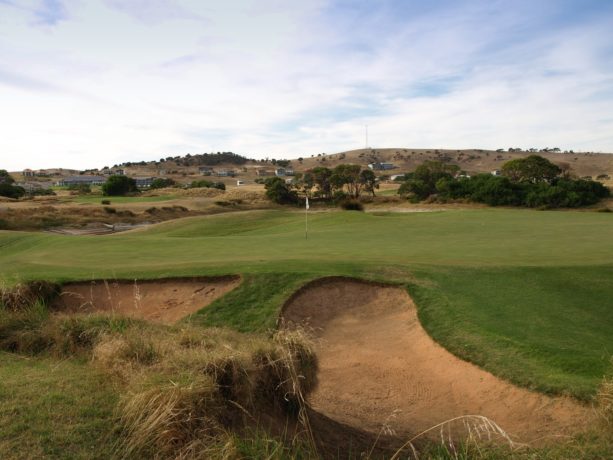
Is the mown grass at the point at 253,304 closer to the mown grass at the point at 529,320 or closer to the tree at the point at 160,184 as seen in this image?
the mown grass at the point at 529,320

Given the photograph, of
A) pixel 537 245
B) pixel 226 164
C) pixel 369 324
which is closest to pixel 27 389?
pixel 369 324

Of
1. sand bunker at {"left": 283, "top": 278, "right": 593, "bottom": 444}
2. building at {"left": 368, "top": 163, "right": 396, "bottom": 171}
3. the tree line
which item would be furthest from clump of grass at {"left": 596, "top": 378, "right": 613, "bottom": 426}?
building at {"left": 368, "top": 163, "right": 396, "bottom": 171}

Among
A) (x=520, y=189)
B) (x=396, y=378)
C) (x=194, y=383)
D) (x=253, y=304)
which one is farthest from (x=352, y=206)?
(x=194, y=383)

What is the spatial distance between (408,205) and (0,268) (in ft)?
189

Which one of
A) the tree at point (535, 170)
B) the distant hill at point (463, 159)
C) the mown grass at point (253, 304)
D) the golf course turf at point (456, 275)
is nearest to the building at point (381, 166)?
the distant hill at point (463, 159)

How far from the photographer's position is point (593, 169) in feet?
476

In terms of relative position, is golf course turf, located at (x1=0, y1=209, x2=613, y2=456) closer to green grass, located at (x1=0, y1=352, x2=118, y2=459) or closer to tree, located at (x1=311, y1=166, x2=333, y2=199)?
green grass, located at (x1=0, y1=352, x2=118, y2=459)

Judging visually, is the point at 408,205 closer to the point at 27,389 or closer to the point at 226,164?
the point at 27,389

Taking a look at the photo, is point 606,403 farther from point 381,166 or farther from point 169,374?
point 381,166

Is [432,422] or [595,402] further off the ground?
[595,402]

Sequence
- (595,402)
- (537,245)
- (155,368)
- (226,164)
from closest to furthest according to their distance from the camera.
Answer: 1. (155,368)
2. (595,402)
3. (537,245)
4. (226,164)

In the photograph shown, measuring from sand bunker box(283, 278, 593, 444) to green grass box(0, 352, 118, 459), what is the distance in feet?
13.0

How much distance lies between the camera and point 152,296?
46.7 feet

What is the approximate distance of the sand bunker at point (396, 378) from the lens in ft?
26.2
